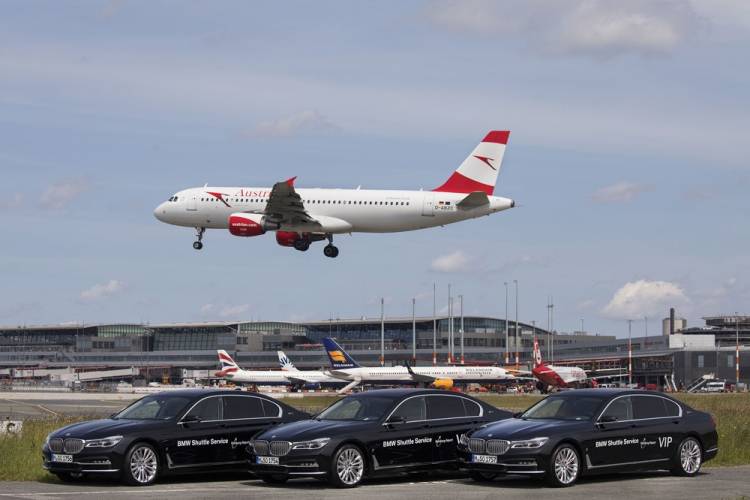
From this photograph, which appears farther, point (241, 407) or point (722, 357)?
point (722, 357)

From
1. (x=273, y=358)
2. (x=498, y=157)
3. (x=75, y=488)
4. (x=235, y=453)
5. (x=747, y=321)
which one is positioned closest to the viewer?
(x=75, y=488)

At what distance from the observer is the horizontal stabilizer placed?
6425 centimetres

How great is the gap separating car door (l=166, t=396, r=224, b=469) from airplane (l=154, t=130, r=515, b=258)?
42.4m

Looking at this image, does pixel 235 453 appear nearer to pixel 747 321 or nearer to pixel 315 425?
pixel 315 425

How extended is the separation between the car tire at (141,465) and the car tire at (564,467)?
6.65 m

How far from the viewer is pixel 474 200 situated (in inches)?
2552

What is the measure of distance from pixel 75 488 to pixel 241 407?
3.48 metres

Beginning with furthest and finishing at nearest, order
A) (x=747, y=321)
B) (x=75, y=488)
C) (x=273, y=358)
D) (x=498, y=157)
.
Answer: (x=273, y=358) → (x=747, y=321) → (x=498, y=157) → (x=75, y=488)

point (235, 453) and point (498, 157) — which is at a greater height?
point (498, 157)

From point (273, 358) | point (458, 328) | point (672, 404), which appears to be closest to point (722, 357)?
point (458, 328)

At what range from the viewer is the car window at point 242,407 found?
22141 mm

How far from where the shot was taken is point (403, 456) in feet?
68.8

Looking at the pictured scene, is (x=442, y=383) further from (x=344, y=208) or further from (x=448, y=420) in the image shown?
(x=448, y=420)

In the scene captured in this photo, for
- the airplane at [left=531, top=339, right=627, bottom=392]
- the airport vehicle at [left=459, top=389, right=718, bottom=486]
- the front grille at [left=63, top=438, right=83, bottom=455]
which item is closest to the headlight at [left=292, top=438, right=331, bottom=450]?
the airport vehicle at [left=459, top=389, right=718, bottom=486]
